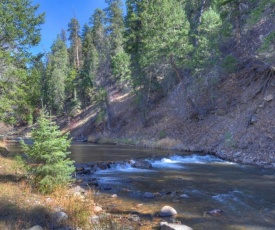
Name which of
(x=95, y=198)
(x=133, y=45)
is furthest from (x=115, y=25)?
(x=95, y=198)

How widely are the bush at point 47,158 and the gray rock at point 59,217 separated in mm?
2054

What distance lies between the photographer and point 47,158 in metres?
9.40

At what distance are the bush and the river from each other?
1.92 m

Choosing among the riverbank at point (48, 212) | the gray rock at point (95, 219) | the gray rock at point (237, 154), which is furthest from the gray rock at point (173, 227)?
the gray rock at point (237, 154)

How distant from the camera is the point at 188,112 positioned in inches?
1220

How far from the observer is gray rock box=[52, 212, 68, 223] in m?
7.21

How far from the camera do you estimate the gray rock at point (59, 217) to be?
23.6ft

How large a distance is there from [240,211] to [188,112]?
21953 mm

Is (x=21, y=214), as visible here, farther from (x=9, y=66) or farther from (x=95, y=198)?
(x=9, y=66)

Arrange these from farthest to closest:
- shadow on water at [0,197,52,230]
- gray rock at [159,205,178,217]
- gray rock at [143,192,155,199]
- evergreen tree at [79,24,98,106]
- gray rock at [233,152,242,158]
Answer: evergreen tree at [79,24,98,106]
gray rock at [233,152,242,158]
gray rock at [143,192,155,199]
gray rock at [159,205,178,217]
shadow on water at [0,197,52,230]

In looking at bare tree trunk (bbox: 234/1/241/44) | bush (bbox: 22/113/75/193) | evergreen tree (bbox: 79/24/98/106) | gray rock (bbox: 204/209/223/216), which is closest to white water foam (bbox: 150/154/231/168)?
gray rock (bbox: 204/209/223/216)

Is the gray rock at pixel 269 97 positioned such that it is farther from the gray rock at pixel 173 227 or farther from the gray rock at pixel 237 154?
the gray rock at pixel 173 227

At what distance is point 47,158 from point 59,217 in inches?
101

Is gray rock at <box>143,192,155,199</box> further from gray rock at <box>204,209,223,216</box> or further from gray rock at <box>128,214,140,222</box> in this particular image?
gray rock at <box>204,209,223,216</box>
